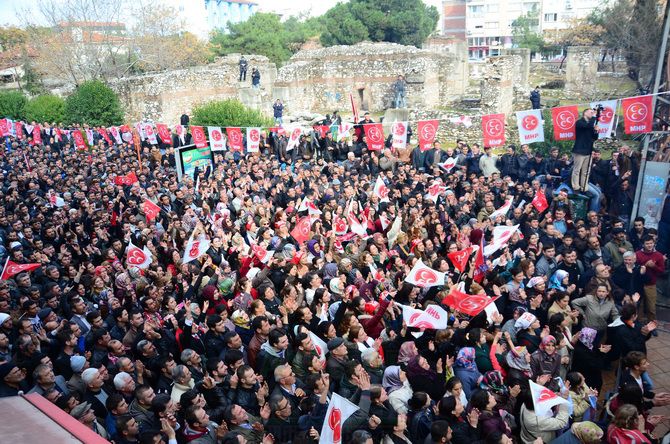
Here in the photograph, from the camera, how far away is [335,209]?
10.6m

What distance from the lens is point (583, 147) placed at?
1062 cm

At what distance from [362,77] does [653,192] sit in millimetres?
22903

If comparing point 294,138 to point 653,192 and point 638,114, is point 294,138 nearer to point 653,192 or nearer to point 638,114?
point 638,114

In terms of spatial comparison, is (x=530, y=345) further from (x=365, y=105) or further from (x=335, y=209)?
(x=365, y=105)

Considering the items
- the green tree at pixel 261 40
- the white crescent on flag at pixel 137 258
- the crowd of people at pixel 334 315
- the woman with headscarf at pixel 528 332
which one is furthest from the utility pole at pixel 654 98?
the green tree at pixel 261 40

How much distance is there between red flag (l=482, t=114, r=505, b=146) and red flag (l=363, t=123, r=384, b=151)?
3230mm

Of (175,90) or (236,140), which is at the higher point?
A: (175,90)

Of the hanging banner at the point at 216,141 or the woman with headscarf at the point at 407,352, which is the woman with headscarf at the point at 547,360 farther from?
the hanging banner at the point at 216,141

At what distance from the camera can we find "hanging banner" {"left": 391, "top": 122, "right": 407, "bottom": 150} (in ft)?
46.8

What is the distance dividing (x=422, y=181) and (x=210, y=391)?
824 cm

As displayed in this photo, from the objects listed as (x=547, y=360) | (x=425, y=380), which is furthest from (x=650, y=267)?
(x=425, y=380)

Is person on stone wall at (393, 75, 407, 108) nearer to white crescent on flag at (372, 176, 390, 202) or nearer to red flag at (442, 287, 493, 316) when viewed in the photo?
white crescent on flag at (372, 176, 390, 202)

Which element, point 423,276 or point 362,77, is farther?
point 362,77

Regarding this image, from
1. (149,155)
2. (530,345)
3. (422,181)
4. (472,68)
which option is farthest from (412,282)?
(472,68)
